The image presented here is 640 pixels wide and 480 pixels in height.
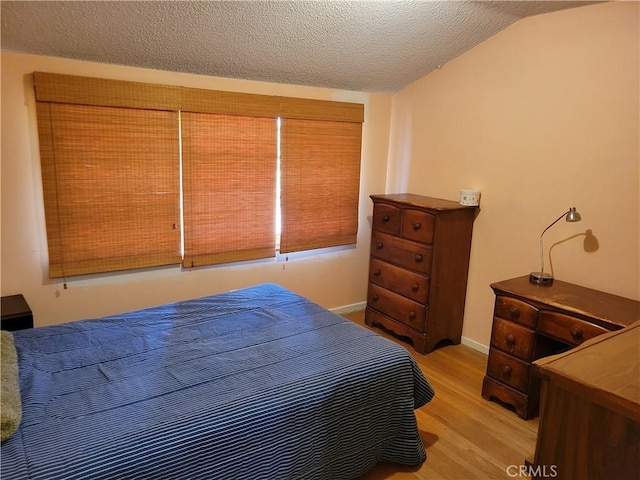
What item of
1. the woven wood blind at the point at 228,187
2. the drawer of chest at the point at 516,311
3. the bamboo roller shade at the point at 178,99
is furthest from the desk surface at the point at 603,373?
the bamboo roller shade at the point at 178,99

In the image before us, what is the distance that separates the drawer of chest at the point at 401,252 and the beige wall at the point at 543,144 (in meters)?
0.44

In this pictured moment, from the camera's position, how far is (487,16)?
2734mm

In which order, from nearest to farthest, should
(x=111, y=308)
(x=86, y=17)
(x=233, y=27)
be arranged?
(x=86, y=17), (x=233, y=27), (x=111, y=308)

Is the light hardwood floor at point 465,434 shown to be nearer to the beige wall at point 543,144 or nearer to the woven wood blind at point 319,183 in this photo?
the beige wall at point 543,144

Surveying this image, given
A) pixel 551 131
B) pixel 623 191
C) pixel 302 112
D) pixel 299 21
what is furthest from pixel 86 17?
pixel 623 191

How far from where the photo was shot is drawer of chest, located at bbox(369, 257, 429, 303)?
322 centimetres

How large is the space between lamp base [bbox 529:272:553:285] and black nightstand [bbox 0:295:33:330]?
2836 millimetres

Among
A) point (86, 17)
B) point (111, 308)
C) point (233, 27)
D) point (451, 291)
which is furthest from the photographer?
point (451, 291)

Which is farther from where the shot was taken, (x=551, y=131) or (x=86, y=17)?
(x=551, y=131)

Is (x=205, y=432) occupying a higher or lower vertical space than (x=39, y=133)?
lower

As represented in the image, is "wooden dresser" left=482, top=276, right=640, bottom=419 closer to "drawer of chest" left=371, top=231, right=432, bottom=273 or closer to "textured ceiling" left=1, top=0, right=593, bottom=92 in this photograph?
"drawer of chest" left=371, top=231, right=432, bottom=273

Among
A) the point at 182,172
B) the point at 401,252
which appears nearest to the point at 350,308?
the point at 401,252

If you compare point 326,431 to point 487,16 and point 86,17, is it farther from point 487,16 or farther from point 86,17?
point 487,16

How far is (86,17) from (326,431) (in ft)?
7.22
